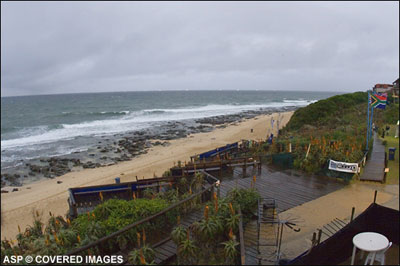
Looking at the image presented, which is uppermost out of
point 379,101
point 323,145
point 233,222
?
point 379,101

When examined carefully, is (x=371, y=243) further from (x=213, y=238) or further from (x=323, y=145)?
(x=323, y=145)

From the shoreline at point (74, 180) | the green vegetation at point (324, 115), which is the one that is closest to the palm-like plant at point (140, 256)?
the shoreline at point (74, 180)

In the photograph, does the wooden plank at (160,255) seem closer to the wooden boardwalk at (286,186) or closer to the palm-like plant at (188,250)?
the palm-like plant at (188,250)

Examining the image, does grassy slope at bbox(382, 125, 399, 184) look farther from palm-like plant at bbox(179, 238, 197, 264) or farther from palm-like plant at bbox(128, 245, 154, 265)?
palm-like plant at bbox(128, 245, 154, 265)

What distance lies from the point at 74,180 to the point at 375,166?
71.3 ft

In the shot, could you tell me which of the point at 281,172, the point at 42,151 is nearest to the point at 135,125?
the point at 42,151

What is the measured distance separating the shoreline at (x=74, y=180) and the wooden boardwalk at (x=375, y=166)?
14.2m

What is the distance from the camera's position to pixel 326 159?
14344 millimetres

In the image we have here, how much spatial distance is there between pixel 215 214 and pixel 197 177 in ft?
14.0

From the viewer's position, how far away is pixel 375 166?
14.5 meters

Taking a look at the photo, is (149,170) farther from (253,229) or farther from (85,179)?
(253,229)

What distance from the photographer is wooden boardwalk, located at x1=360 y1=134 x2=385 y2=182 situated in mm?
13133

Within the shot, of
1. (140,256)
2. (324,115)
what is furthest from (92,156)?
(324,115)

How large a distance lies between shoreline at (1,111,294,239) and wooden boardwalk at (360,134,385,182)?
14.2 m
